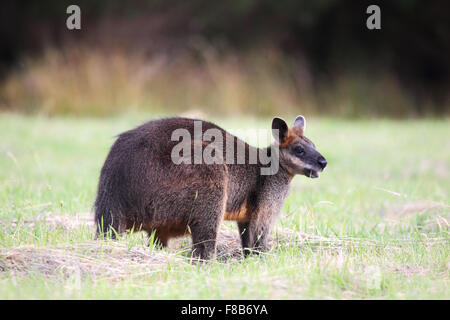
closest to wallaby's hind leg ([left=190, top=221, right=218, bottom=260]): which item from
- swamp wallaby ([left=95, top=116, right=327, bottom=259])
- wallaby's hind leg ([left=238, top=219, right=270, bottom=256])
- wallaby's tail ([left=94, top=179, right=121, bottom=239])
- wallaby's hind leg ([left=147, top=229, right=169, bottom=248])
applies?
swamp wallaby ([left=95, top=116, right=327, bottom=259])

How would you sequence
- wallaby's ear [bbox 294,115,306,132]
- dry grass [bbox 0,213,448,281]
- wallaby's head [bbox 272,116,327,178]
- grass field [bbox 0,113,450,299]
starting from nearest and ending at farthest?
grass field [bbox 0,113,450,299] → dry grass [bbox 0,213,448,281] → wallaby's head [bbox 272,116,327,178] → wallaby's ear [bbox 294,115,306,132]

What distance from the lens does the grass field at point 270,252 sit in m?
3.53

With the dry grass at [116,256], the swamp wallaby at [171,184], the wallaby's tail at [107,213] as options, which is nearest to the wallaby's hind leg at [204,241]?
the swamp wallaby at [171,184]

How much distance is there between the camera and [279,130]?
4.96m

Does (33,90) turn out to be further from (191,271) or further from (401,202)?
(191,271)

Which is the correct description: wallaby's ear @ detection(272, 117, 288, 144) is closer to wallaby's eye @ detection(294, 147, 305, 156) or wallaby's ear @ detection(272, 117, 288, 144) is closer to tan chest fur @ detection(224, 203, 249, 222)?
wallaby's eye @ detection(294, 147, 305, 156)

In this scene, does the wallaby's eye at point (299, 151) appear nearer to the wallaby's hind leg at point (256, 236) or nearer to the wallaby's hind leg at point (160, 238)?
→ the wallaby's hind leg at point (256, 236)

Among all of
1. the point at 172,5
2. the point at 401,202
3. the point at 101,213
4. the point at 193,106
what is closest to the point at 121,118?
the point at 193,106

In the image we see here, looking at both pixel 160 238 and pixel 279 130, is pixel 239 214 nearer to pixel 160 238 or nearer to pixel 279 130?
pixel 160 238

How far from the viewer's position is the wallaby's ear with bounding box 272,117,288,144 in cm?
493

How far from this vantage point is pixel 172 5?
1759cm

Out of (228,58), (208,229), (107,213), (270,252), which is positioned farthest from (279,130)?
(228,58)

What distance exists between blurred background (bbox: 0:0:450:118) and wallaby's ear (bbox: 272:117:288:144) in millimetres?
9389

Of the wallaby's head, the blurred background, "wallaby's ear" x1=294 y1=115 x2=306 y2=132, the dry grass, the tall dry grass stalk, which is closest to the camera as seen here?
the dry grass
